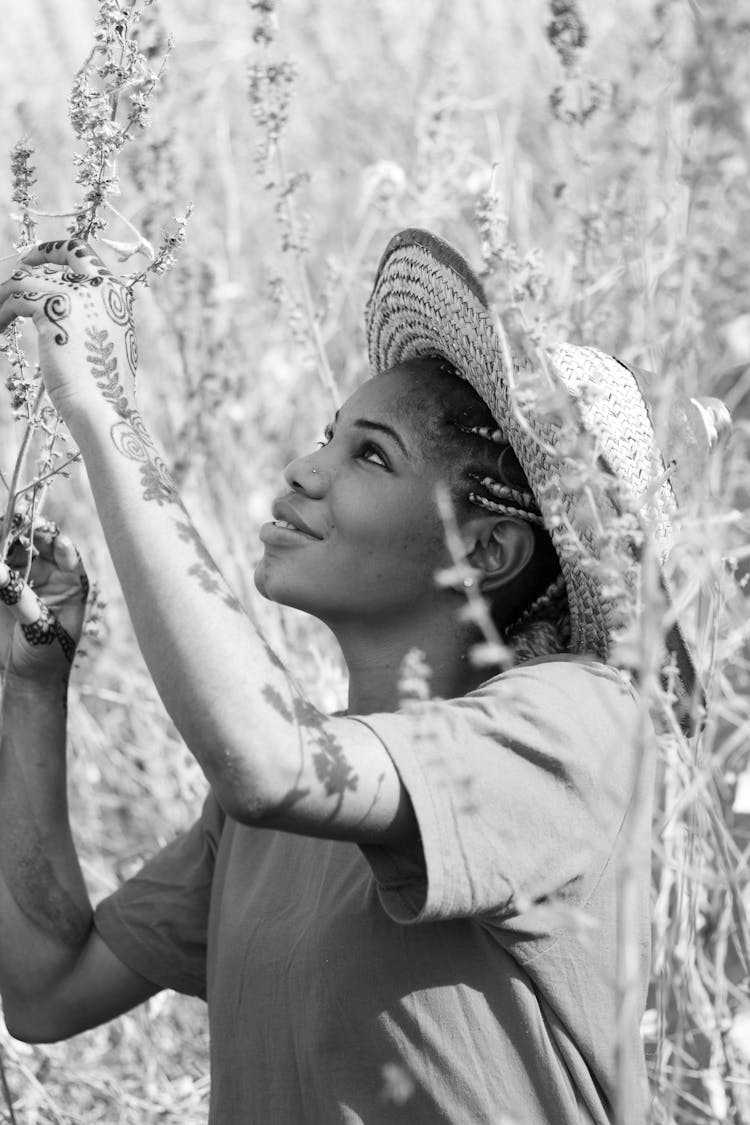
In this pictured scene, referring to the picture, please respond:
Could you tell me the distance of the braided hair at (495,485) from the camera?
163 centimetres

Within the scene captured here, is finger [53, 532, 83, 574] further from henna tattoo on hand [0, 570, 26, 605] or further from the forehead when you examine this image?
the forehead

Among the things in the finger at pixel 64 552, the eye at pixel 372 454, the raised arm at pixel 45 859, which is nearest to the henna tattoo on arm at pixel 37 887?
the raised arm at pixel 45 859

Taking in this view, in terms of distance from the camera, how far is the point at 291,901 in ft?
5.24

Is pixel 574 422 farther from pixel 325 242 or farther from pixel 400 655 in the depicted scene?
pixel 325 242

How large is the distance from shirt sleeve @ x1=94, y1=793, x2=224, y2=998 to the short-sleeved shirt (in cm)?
18

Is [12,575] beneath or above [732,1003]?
above

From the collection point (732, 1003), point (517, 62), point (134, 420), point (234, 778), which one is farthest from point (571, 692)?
point (517, 62)

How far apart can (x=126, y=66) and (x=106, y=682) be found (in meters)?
2.19

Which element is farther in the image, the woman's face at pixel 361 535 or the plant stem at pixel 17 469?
the woman's face at pixel 361 535

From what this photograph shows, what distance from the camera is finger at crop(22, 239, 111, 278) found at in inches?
53.5

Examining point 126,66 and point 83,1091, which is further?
point 83,1091

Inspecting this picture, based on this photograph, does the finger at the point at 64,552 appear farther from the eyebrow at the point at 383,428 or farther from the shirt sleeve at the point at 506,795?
the shirt sleeve at the point at 506,795

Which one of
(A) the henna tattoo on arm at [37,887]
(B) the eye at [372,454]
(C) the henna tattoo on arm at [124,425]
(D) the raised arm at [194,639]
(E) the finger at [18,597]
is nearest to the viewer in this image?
(D) the raised arm at [194,639]

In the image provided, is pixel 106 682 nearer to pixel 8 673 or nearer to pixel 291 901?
pixel 8 673
